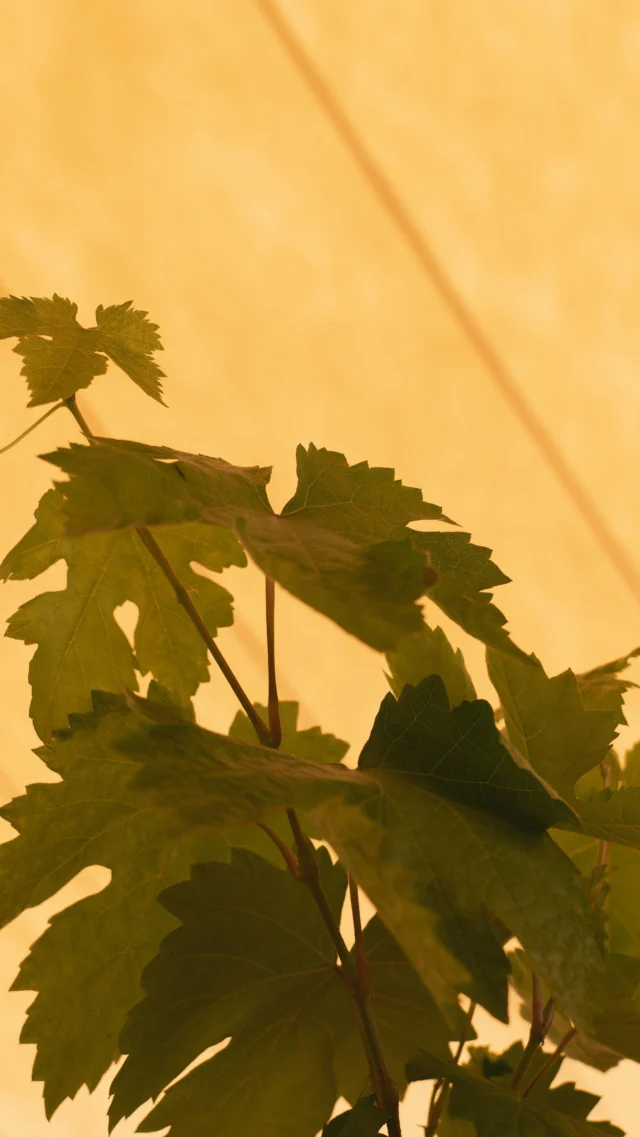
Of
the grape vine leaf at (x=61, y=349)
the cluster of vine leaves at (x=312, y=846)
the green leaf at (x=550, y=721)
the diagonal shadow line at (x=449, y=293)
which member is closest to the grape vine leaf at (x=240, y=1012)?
the cluster of vine leaves at (x=312, y=846)

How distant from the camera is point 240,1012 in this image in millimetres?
375

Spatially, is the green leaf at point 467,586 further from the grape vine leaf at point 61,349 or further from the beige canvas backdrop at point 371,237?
the beige canvas backdrop at point 371,237

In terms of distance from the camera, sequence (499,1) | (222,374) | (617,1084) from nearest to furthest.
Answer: (499,1) → (222,374) → (617,1084)

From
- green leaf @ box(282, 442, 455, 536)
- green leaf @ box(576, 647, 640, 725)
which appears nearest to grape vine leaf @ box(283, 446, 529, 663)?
green leaf @ box(282, 442, 455, 536)

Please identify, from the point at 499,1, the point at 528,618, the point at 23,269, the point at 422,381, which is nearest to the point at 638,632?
the point at 528,618

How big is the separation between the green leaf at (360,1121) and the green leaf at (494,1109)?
0.05ft

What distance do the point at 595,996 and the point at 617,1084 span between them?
1365 mm

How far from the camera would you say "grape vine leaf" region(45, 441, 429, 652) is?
25 cm

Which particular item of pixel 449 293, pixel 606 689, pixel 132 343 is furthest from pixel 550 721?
pixel 449 293

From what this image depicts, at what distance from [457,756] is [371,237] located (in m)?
1.05

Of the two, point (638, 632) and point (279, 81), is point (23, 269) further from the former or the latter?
point (638, 632)

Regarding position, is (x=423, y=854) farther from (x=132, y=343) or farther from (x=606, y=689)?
(x=132, y=343)

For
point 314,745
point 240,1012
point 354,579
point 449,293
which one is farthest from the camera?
point 449,293

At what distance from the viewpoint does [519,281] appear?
1.23 meters
